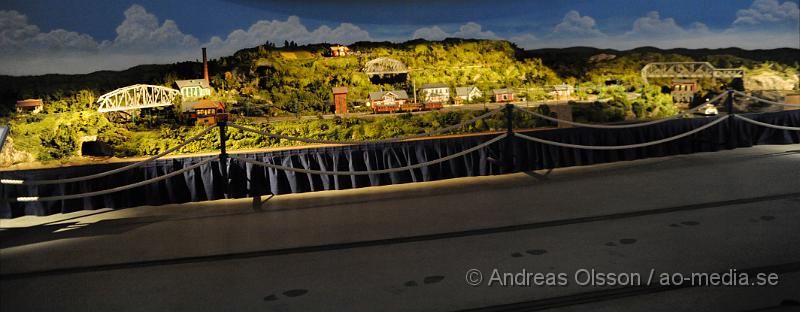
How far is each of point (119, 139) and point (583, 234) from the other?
6066 mm

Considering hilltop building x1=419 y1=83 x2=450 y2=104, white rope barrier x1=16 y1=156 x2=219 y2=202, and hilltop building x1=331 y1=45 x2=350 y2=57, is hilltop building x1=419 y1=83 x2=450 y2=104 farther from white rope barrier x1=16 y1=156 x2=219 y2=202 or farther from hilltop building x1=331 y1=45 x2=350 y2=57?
white rope barrier x1=16 y1=156 x2=219 y2=202

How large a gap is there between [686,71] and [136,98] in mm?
8442

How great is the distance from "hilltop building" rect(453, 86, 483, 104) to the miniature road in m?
2.80

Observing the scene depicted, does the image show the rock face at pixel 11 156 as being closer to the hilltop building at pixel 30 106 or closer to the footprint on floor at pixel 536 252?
the hilltop building at pixel 30 106

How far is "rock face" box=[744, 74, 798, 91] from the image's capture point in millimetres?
11359

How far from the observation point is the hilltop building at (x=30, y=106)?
8625mm

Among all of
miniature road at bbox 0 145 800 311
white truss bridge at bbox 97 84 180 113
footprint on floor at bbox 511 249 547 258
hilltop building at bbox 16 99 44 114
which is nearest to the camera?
miniature road at bbox 0 145 800 311

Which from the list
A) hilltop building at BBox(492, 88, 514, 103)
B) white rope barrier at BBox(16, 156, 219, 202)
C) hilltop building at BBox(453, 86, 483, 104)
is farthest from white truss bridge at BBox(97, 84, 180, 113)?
hilltop building at BBox(492, 88, 514, 103)

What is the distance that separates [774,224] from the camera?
504 centimetres

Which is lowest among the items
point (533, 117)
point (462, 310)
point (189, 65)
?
point (462, 310)

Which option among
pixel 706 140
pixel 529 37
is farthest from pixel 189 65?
pixel 706 140

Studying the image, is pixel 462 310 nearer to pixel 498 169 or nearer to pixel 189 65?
pixel 498 169

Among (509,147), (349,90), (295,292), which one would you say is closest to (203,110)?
(349,90)

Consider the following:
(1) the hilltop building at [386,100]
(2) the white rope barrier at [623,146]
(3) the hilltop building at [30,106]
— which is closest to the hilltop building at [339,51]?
(1) the hilltop building at [386,100]
